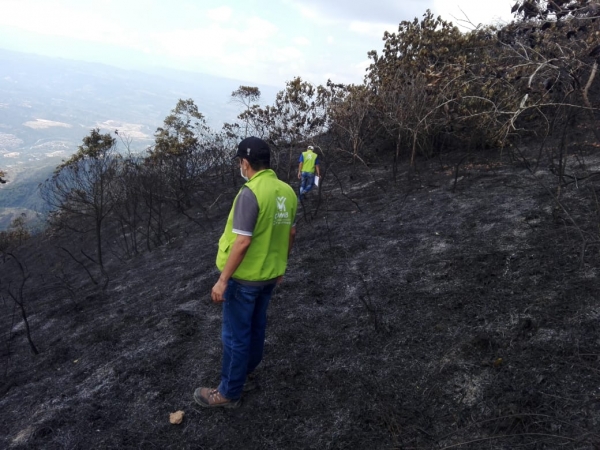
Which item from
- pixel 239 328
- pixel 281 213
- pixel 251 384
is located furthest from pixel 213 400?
pixel 281 213

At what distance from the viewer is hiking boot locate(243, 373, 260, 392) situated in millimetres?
3250

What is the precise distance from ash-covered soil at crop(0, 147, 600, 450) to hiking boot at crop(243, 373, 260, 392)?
0.26 ft

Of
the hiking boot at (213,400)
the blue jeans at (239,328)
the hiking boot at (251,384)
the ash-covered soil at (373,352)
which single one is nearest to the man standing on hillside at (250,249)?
the blue jeans at (239,328)

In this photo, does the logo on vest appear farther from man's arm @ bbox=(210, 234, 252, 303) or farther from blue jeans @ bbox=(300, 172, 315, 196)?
blue jeans @ bbox=(300, 172, 315, 196)

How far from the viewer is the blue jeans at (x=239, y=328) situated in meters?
2.68

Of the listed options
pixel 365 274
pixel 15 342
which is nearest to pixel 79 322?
pixel 15 342

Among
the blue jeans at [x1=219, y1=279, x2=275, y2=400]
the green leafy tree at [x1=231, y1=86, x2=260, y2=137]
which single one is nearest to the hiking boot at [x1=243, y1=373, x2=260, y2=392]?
the blue jeans at [x1=219, y1=279, x2=275, y2=400]

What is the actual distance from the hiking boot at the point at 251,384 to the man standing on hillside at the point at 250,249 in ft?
1.33

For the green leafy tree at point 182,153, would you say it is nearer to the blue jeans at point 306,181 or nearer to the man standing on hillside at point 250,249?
the blue jeans at point 306,181

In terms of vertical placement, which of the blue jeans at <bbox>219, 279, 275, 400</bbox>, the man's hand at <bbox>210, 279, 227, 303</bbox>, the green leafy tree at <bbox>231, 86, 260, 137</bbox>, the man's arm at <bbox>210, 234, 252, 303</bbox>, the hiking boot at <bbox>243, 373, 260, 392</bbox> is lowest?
the hiking boot at <bbox>243, 373, 260, 392</bbox>

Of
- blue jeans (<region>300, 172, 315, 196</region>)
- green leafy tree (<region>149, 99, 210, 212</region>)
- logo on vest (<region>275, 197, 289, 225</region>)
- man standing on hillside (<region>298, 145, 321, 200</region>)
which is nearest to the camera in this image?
logo on vest (<region>275, 197, 289, 225</region>)

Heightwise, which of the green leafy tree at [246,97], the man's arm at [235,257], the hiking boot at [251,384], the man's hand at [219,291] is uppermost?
the green leafy tree at [246,97]

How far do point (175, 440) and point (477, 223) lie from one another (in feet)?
17.1

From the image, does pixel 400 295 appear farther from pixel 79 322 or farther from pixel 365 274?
pixel 79 322
